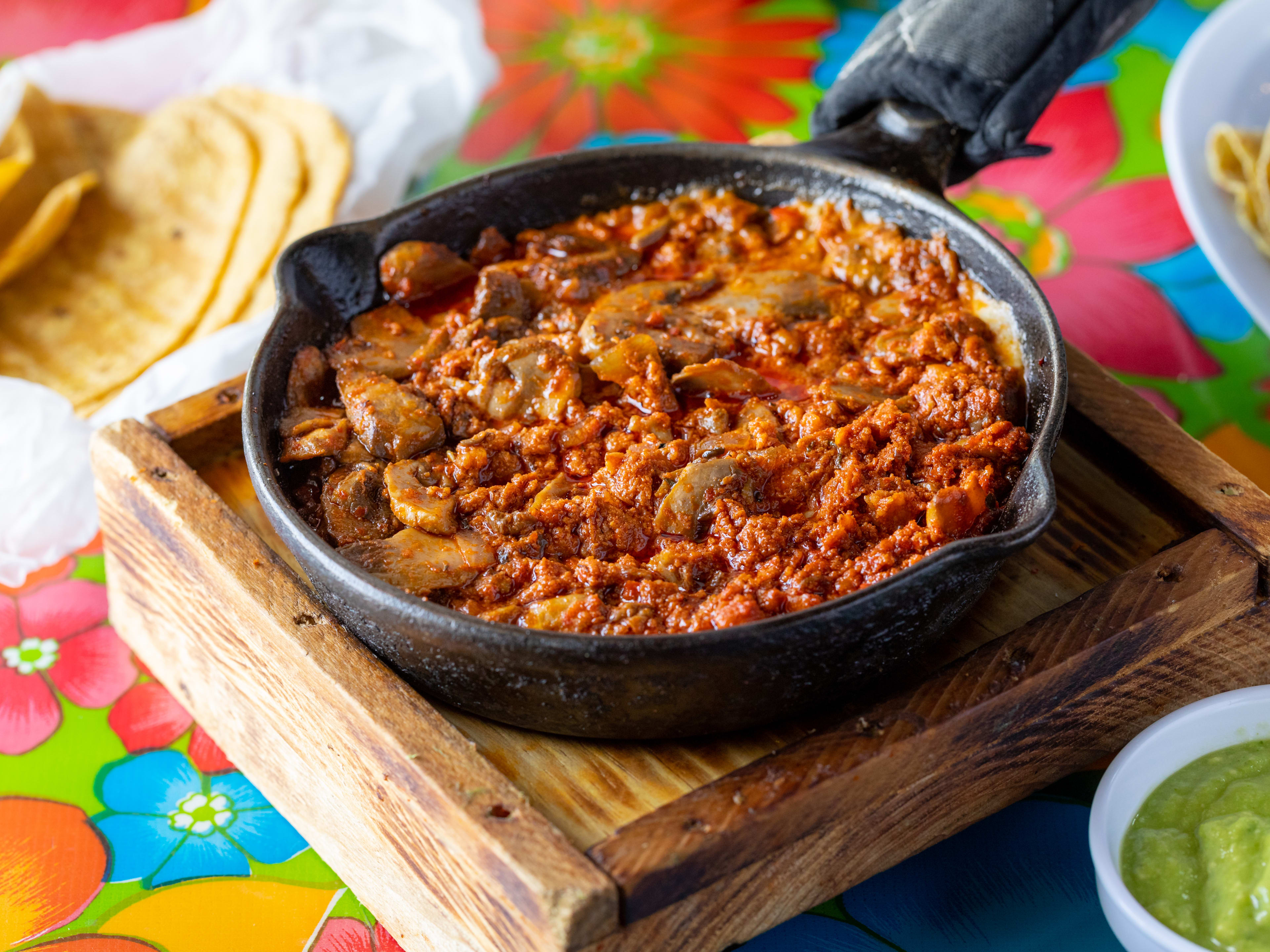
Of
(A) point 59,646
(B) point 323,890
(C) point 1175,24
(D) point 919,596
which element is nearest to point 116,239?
(A) point 59,646

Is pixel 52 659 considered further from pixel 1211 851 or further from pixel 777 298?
pixel 1211 851

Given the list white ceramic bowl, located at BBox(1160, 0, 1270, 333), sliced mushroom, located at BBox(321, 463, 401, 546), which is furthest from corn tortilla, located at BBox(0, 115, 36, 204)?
white ceramic bowl, located at BBox(1160, 0, 1270, 333)

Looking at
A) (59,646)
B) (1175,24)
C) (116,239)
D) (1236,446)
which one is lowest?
(59,646)

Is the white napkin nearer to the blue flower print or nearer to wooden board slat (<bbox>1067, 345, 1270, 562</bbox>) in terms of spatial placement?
the blue flower print

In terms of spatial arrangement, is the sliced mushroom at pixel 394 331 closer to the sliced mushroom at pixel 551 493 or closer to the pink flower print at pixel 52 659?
the sliced mushroom at pixel 551 493

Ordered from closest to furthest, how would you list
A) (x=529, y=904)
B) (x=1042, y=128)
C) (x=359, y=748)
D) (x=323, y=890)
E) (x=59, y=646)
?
(x=529, y=904)
(x=359, y=748)
(x=323, y=890)
(x=59, y=646)
(x=1042, y=128)

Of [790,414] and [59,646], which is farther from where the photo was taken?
[59,646]

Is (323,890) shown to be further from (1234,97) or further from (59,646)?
(1234,97)
